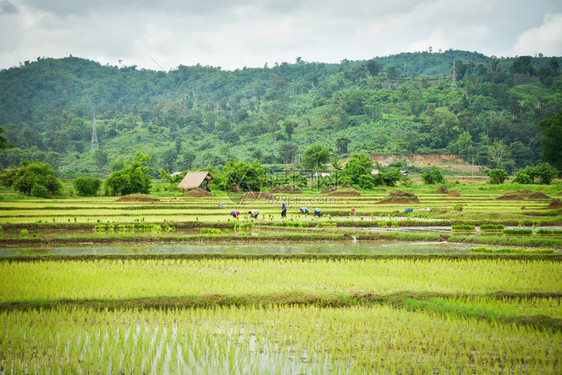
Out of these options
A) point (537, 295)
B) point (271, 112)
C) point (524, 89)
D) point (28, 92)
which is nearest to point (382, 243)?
point (537, 295)

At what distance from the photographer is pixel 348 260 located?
1218cm

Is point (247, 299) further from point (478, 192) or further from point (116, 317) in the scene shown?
point (478, 192)

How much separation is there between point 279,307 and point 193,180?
3531 cm

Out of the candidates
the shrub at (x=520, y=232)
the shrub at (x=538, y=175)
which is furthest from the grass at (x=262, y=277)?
the shrub at (x=538, y=175)

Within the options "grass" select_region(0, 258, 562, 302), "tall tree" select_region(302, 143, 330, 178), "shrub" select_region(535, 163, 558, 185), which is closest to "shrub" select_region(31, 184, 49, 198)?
"grass" select_region(0, 258, 562, 302)

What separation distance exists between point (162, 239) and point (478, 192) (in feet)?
112

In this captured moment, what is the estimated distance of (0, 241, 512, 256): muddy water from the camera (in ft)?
44.3

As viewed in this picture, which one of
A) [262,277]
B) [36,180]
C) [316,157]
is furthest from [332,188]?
[262,277]

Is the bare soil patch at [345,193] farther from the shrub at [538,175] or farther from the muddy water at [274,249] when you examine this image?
the muddy water at [274,249]

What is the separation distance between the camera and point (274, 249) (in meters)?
14.3

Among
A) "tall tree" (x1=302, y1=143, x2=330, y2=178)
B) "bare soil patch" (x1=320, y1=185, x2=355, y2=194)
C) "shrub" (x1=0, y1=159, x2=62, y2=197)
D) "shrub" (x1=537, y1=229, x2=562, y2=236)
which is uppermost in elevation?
"tall tree" (x1=302, y1=143, x2=330, y2=178)

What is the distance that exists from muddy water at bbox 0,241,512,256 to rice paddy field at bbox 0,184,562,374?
0.07 meters

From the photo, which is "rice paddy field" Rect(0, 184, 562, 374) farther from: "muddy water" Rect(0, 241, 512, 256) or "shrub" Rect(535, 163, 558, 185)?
"shrub" Rect(535, 163, 558, 185)

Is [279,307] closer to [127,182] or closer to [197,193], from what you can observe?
[197,193]
